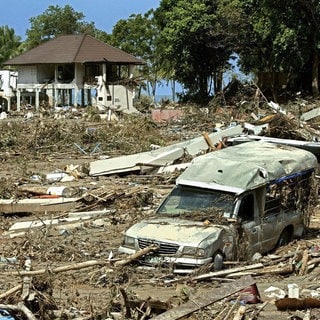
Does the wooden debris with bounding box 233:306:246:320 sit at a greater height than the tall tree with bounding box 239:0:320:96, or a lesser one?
lesser

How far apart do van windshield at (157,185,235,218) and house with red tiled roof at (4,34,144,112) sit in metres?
48.2

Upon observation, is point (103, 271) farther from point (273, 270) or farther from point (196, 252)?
point (273, 270)

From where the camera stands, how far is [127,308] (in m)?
8.72

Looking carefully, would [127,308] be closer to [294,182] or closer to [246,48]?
[294,182]

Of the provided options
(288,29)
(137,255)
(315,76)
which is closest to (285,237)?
(137,255)

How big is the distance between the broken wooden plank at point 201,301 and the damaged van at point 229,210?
2293mm

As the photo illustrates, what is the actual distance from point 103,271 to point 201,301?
3230mm

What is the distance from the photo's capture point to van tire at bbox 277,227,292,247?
1406 centimetres

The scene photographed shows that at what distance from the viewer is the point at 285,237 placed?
47.0 ft

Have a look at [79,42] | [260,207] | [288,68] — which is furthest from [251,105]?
[79,42]

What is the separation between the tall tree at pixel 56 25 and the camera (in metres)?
91.6

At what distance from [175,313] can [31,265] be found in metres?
4.75

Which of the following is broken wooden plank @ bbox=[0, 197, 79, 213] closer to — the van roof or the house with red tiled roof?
the van roof

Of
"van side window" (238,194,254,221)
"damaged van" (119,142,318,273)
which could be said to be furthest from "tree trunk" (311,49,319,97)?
"van side window" (238,194,254,221)
